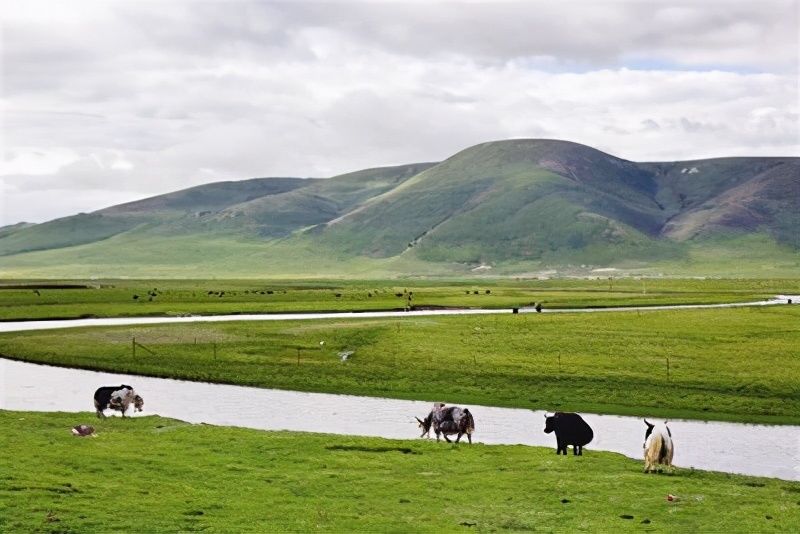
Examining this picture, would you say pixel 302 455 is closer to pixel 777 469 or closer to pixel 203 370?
pixel 777 469

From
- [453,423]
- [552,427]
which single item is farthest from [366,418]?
[552,427]

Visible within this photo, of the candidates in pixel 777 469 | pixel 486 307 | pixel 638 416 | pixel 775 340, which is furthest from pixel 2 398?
pixel 486 307

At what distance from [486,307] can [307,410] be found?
75.2 m

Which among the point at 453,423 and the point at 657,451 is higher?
the point at 453,423

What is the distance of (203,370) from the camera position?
209 feet

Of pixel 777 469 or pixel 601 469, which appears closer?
pixel 601 469

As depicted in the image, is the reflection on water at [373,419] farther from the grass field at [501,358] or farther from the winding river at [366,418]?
the grass field at [501,358]

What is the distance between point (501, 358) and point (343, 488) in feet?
126

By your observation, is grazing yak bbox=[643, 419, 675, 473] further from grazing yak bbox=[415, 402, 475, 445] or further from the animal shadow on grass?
the animal shadow on grass

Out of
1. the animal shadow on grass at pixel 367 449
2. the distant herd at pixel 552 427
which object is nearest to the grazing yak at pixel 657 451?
the distant herd at pixel 552 427

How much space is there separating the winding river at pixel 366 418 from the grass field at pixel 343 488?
434cm

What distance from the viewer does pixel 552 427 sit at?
3825 cm

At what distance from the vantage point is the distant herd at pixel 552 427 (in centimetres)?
3278

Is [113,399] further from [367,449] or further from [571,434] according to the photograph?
[571,434]
